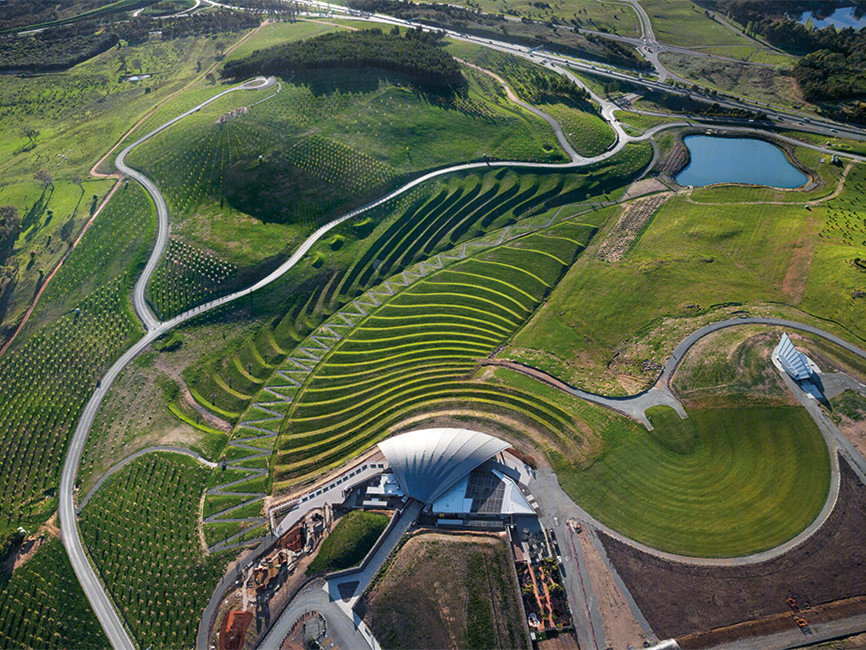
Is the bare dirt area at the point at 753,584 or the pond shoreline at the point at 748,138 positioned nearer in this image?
the bare dirt area at the point at 753,584

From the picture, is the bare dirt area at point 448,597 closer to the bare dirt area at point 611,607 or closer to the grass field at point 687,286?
the bare dirt area at point 611,607

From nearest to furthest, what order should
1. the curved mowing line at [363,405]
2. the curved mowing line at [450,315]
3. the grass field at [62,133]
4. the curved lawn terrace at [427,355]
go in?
1. the curved lawn terrace at [427,355]
2. the curved mowing line at [363,405]
3. the curved mowing line at [450,315]
4. the grass field at [62,133]

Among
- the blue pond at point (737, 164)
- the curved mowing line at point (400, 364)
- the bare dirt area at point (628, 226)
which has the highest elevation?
the blue pond at point (737, 164)

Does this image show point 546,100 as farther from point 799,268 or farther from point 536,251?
point 799,268

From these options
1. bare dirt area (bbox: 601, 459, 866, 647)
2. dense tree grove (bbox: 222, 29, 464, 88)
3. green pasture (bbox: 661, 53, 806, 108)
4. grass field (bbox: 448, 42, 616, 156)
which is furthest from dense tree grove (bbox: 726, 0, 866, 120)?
bare dirt area (bbox: 601, 459, 866, 647)

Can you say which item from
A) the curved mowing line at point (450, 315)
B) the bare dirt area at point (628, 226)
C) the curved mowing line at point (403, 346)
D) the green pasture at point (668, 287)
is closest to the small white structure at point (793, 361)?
the green pasture at point (668, 287)

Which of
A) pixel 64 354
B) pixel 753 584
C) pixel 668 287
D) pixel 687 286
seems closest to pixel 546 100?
pixel 668 287

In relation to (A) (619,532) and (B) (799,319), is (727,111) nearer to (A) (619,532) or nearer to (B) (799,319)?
(B) (799,319)
